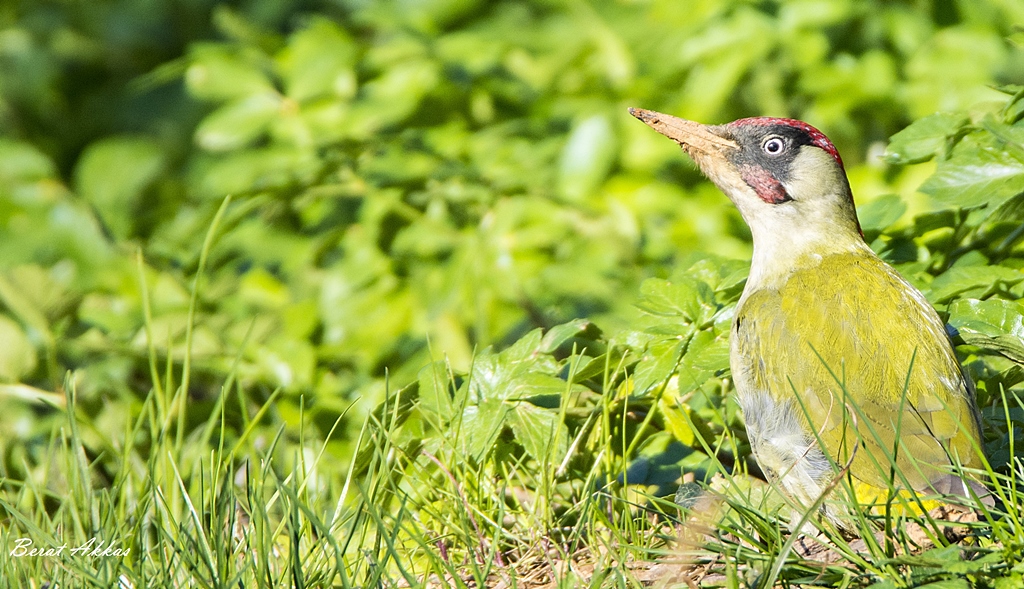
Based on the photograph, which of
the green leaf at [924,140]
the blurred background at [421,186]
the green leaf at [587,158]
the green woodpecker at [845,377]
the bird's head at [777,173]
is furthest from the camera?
the green leaf at [587,158]

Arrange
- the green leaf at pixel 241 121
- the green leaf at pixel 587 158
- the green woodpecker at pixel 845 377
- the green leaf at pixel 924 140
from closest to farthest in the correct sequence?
the green woodpecker at pixel 845 377 < the green leaf at pixel 924 140 < the green leaf at pixel 241 121 < the green leaf at pixel 587 158

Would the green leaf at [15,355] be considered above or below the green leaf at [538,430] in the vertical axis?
below

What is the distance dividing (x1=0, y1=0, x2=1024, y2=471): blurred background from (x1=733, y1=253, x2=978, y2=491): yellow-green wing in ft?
3.13

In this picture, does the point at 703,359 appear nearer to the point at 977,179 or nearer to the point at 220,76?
the point at 977,179

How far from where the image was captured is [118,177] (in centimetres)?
468

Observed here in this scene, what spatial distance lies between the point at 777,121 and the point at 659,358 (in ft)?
2.89

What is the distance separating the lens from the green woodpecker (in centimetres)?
214

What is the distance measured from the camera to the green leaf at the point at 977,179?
240 centimetres

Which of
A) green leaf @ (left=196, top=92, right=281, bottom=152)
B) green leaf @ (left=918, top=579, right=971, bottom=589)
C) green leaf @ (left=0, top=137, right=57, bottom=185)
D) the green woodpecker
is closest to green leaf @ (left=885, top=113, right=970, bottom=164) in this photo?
the green woodpecker

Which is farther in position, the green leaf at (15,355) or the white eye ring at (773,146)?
the green leaf at (15,355)

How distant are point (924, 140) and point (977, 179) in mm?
192

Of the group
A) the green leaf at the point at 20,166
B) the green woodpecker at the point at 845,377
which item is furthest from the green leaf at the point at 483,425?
the green leaf at the point at 20,166

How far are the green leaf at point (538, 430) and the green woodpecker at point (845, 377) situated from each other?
1.38 ft

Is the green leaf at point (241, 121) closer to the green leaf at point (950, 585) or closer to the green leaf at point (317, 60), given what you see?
the green leaf at point (317, 60)
